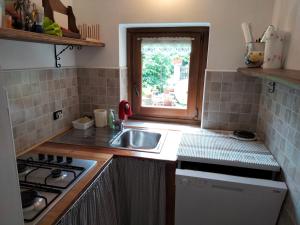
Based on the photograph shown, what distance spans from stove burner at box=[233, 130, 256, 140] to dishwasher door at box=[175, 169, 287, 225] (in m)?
0.51

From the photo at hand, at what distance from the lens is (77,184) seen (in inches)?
42.1

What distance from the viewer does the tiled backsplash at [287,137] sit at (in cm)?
104

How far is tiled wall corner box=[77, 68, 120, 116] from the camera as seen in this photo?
77.4 inches

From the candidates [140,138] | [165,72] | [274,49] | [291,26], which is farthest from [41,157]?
[291,26]

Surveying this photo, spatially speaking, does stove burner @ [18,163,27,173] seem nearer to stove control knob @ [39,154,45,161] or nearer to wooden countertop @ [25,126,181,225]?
stove control knob @ [39,154,45,161]

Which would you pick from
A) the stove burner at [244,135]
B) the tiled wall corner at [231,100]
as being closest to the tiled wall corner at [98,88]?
the tiled wall corner at [231,100]

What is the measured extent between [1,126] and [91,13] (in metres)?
1.66

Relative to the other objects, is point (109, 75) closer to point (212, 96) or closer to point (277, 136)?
point (212, 96)

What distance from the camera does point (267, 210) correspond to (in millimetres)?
1189

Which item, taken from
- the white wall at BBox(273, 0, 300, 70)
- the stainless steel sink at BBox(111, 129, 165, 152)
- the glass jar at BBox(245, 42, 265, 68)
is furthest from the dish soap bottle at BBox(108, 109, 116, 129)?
the white wall at BBox(273, 0, 300, 70)

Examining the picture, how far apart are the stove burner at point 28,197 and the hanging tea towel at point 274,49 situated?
4.81 ft

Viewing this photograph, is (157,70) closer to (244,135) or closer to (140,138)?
(140,138)

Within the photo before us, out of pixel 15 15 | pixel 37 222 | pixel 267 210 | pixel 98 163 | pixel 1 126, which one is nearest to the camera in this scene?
pixel 1 126

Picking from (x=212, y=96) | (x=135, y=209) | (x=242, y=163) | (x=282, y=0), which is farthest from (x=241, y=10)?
(x=135, y=209)
